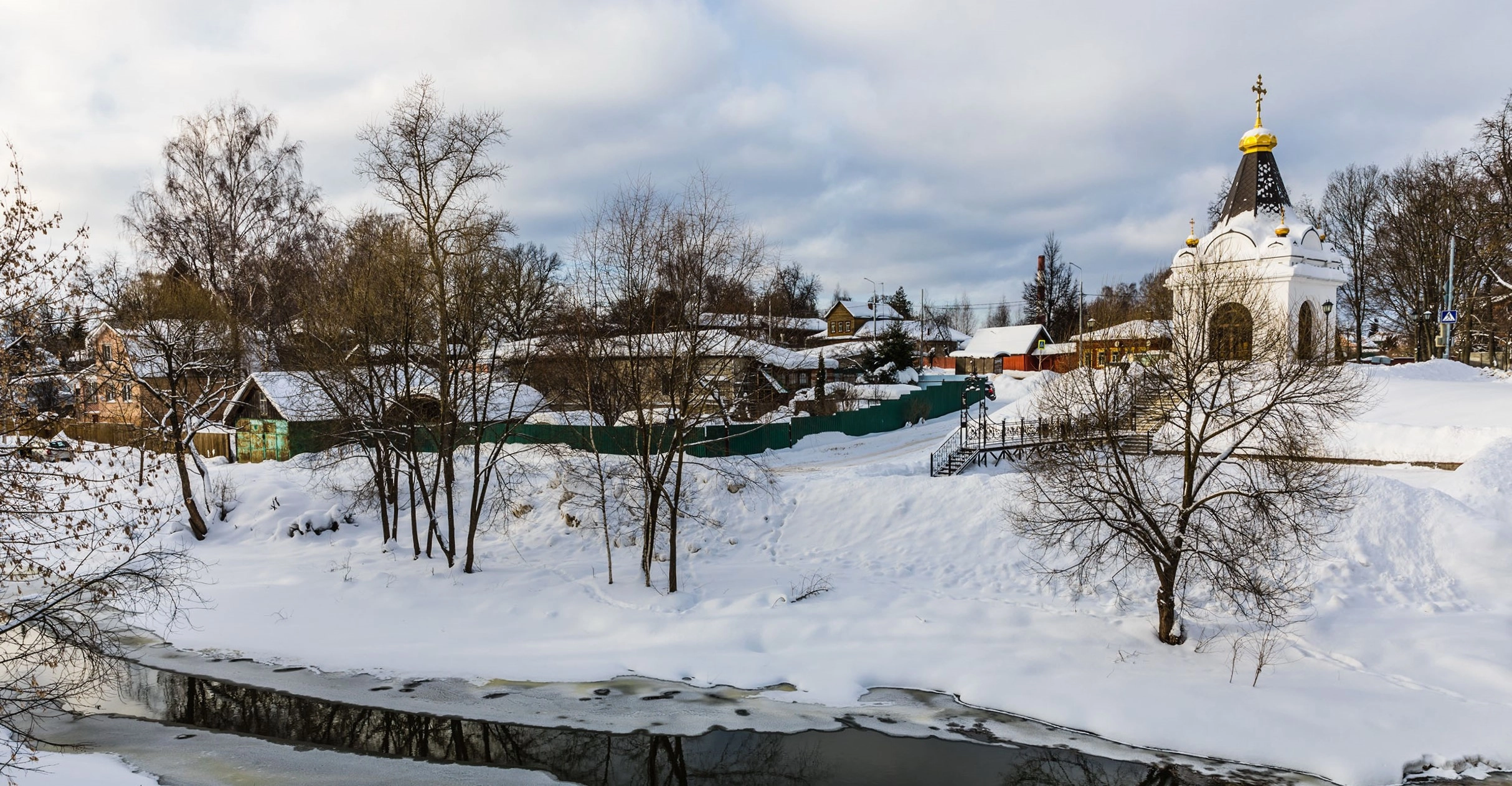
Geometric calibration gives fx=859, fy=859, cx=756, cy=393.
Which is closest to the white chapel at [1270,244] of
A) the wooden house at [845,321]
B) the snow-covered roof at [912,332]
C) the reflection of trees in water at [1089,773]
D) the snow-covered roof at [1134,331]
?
the snow-covered roof at [1134,331]

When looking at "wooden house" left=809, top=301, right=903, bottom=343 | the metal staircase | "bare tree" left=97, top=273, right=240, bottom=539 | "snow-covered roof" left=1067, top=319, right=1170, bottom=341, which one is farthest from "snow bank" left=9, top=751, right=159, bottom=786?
"wooden house" left=809, top=301, right=903, bottom=343

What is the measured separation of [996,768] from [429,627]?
35.5 feet

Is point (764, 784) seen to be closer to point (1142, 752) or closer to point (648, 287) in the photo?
point (1142, 752)

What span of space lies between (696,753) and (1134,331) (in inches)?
395

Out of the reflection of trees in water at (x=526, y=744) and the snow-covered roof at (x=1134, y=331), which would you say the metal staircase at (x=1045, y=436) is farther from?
the reflection of trees in water at (x=526, y=744)

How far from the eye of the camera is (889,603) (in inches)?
648

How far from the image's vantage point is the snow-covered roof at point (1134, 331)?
13695 millimetres

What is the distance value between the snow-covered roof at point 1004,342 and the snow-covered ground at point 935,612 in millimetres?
37057

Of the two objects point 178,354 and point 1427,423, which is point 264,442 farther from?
point 1427,423

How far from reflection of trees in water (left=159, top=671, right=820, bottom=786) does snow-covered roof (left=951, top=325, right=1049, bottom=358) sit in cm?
5252

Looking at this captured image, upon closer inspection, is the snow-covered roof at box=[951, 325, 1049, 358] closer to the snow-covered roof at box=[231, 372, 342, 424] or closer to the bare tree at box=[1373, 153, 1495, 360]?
the bare tree at box=[1373, 153, 1495, 360]

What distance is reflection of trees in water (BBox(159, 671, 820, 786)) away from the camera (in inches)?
434

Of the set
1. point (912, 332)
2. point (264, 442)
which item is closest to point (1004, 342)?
point (912, 332)

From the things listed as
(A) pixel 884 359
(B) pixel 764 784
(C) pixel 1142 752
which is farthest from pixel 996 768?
(A) pixel 884 359
